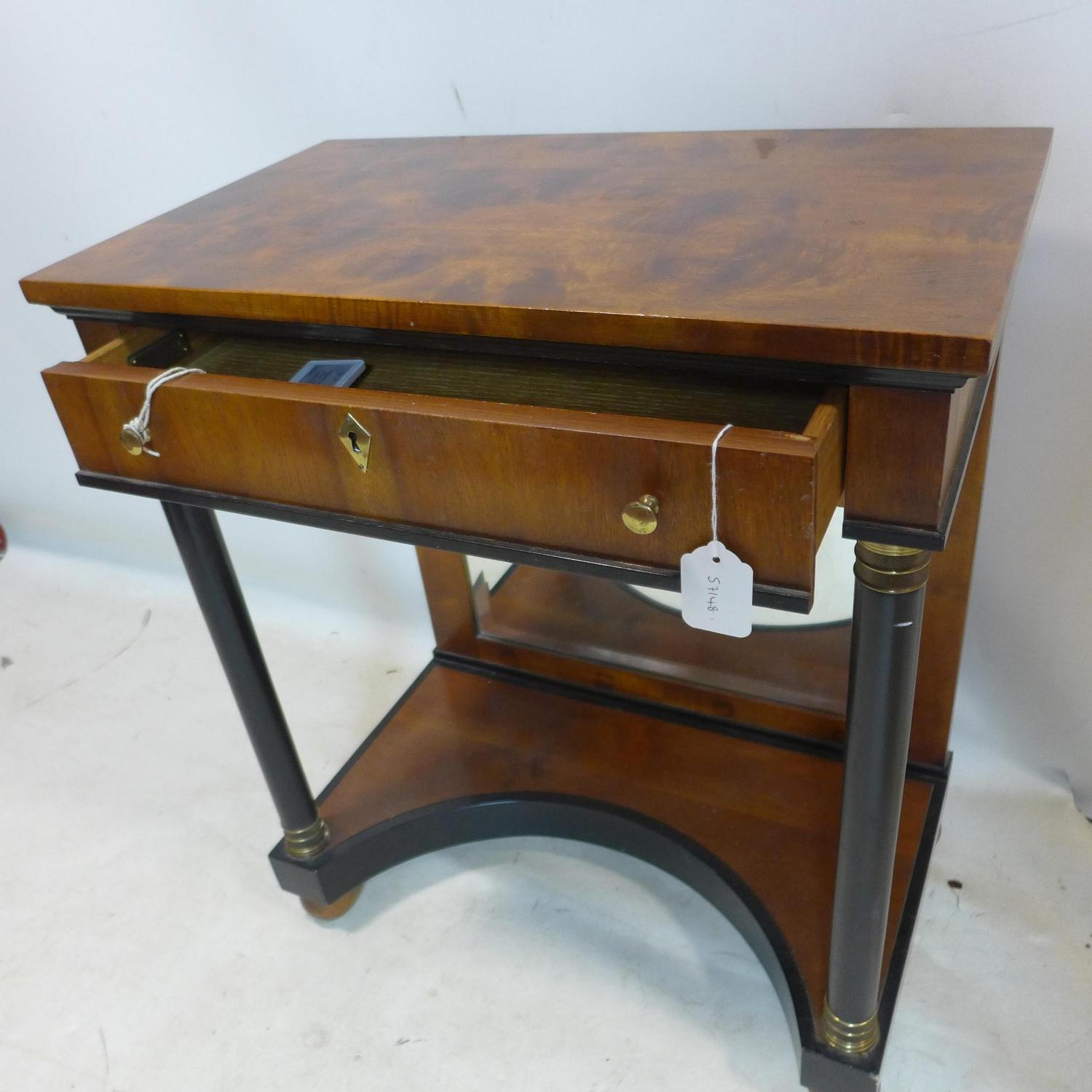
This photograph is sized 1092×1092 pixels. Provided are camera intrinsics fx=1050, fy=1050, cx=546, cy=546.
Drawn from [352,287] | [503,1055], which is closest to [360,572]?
[503,1055]

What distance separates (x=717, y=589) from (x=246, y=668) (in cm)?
49

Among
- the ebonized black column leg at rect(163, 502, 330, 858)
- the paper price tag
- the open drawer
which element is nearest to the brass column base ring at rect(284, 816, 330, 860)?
the ebonized black column leg at rect(163, 502, 330, 858)

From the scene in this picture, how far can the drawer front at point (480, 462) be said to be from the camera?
0.50 metres

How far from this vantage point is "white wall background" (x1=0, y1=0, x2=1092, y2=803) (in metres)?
0.83

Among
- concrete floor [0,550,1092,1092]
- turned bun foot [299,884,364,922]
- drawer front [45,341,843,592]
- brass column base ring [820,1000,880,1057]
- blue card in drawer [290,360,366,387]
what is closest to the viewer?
drawer front [45,341,843,592]

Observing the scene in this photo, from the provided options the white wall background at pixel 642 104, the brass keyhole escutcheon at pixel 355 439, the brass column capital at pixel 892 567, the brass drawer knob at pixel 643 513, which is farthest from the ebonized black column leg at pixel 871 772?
the white wall background at pixel 642 104

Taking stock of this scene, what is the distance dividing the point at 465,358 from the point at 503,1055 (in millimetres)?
594

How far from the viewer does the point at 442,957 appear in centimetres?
99

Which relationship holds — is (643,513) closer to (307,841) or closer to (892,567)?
(892,567)

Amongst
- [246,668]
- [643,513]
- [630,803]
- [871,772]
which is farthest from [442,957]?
[643,513]

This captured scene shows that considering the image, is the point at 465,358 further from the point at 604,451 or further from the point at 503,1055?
the point at 503,1055

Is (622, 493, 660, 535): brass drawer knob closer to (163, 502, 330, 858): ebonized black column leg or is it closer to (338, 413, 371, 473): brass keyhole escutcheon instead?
(338, 413, 371, 473): brass keyhole escutcheon

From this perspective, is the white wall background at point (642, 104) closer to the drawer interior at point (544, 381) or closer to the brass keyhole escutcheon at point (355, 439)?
the drawer interior at point (544, 381)

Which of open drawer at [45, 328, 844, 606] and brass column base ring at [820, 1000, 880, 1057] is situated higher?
open drawer at [45, 328, 844, 606]
